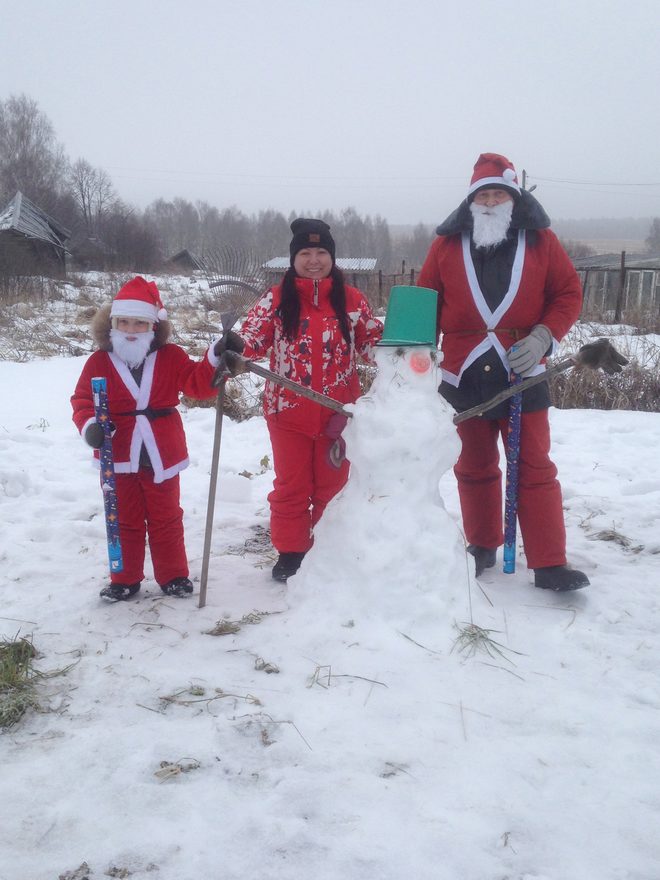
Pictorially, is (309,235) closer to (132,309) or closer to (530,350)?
(132,309)

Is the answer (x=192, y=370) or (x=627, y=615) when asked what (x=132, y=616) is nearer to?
(x=192, y=370)

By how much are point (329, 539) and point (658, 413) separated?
467cm

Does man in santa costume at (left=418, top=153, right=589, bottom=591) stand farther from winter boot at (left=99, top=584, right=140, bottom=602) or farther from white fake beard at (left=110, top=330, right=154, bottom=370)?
winter boot at (left=99, top=584, right=140, bottom=602)

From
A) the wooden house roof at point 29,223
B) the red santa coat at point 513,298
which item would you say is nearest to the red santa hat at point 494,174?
the red santa coat at point 513,298

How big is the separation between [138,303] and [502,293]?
1.56 meters

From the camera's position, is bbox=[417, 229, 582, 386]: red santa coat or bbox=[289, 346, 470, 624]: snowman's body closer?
bbox=[289, 346, 470, 624]: snowman's body

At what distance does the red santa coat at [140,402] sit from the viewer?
9.05 ft

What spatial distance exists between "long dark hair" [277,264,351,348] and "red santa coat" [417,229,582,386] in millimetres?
461

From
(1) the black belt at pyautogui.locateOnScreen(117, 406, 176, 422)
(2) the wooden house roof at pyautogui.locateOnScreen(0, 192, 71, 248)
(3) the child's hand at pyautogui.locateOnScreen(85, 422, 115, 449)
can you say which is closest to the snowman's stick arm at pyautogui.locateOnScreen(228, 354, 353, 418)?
(1) the black belt at pyautogui.locateOnScreen(117, 406, 176, 422)

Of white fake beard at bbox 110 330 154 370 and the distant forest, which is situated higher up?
the distant forest

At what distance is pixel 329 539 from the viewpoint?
2.58 meters

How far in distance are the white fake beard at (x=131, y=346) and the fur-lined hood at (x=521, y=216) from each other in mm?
1377

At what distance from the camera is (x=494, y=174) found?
2760 millimetres

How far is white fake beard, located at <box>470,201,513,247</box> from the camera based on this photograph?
277cm
